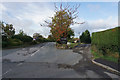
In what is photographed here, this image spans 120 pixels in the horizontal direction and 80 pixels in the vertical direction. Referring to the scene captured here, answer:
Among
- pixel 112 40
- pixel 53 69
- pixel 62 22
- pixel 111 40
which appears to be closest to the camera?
pixel 53 69

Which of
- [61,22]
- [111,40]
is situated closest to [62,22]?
[61,22]

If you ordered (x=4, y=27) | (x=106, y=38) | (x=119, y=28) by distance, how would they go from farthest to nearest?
1. (x=4, y=27)
2. (x=106, y=38)
3. (x=119, y=28)

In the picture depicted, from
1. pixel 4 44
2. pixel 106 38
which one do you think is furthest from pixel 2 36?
pixel 106 38

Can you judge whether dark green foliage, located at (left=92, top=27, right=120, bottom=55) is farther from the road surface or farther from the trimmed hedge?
the road surface

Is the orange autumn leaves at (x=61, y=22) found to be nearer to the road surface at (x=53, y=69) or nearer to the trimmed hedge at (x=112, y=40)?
the trimmed hedge at (x=112, y=40)

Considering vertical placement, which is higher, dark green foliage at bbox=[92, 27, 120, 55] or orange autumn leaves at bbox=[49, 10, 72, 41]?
orange autumn leaves at bbox=[49, 10, 72, 41]

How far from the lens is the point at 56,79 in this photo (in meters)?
4.30

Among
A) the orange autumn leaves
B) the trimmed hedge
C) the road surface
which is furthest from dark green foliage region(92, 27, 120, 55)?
the orange autumn leaves

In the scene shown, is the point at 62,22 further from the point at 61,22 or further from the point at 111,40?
the point at 111,40

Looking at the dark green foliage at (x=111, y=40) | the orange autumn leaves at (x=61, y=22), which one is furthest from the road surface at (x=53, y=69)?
the orange autumn leaves at (x=61, y=22)

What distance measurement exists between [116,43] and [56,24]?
15927mm

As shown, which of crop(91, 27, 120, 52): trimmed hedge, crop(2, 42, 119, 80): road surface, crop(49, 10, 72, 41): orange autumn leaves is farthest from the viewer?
crop(49, 10, 72, 41): orange autumn leaves

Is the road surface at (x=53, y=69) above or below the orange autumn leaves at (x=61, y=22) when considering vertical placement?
below

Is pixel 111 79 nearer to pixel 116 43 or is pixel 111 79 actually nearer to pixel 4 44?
pixel 116 43
